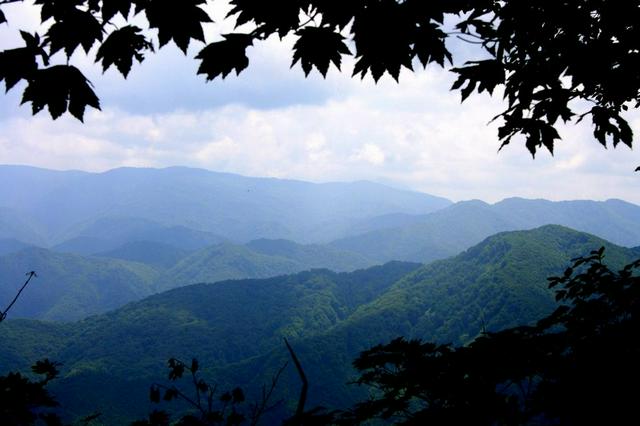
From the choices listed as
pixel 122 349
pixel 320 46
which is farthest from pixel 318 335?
pixel 320 46

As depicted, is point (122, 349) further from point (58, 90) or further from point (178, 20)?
point (178, 20)

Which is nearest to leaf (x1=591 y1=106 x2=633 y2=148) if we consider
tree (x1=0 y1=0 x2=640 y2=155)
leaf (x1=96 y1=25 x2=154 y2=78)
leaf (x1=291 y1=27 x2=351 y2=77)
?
tree (x1=0 y1=0 x2=640 y2=155)

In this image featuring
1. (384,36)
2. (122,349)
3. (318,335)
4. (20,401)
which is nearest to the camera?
(384,36)

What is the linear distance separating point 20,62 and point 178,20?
890 mm

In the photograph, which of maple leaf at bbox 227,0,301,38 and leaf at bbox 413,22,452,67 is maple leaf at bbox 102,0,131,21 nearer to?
maple leaf at bbox 227,0,301,38

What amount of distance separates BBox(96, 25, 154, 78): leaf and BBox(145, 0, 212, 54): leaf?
15.4 inches

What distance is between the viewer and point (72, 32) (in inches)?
86.7

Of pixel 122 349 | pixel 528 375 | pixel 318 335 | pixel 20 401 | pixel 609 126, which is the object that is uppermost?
pixel 609 126

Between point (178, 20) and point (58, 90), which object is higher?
point (178, 20)

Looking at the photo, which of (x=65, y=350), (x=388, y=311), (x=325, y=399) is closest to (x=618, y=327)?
(x=325, y=399)

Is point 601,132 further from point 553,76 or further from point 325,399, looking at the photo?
point 325,399

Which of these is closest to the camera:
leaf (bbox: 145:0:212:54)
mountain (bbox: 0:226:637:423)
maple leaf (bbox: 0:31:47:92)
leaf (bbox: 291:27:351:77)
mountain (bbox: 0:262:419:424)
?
leaf (bbox: 145:0:212:54)

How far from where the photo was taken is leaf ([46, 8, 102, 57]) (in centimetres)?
217

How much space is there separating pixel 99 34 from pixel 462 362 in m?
3.45
